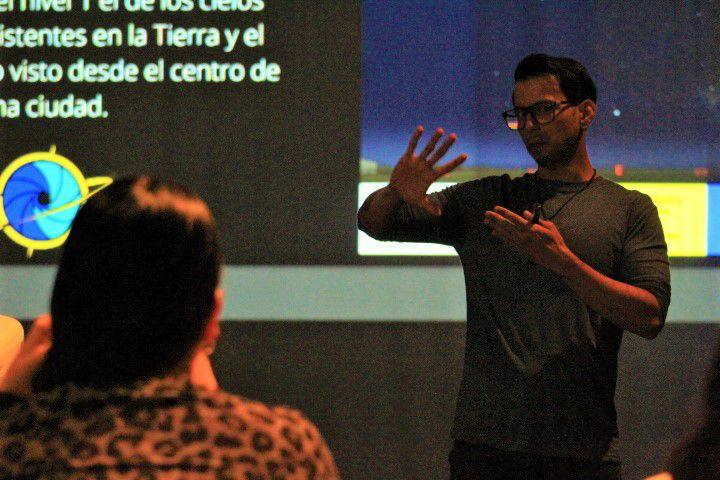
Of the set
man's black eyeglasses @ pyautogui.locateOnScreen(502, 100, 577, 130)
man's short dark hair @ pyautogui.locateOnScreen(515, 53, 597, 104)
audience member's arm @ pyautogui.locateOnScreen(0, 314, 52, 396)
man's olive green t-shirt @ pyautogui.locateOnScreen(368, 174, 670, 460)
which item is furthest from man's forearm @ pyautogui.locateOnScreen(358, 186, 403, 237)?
audience member's arm @ pyautogui.locateOnScreen(0, 314, 52, 396)

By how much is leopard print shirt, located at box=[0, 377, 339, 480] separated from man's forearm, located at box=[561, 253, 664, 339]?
1.18 meters

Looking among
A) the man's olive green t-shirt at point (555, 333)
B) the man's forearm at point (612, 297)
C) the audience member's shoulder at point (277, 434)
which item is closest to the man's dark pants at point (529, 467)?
the man's olive green t-shirt at point (555, 333)

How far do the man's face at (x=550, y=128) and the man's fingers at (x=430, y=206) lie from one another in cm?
26

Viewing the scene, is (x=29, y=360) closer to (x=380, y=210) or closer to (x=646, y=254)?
(x=380, y=210)

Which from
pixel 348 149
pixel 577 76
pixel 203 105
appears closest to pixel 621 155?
pixel 348 149

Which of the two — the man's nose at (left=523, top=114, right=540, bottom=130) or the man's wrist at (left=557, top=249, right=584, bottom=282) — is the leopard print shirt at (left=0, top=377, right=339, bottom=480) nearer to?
the man's wrist at (left=557, top=249, right=584, bottom=282)

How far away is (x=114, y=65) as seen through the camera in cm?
378

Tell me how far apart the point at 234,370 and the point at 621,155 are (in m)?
1.66

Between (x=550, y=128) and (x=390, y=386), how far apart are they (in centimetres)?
165

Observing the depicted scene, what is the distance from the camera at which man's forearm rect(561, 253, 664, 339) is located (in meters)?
2.09

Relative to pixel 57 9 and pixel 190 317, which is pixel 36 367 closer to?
pixel 190 317

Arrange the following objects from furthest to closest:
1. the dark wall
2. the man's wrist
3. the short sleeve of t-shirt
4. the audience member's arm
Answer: the dark wall < the short sleeve of t-shirt < the man's wrist < the audience member's arm

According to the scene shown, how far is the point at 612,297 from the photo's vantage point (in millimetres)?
2113

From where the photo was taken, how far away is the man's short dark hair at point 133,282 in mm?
989
